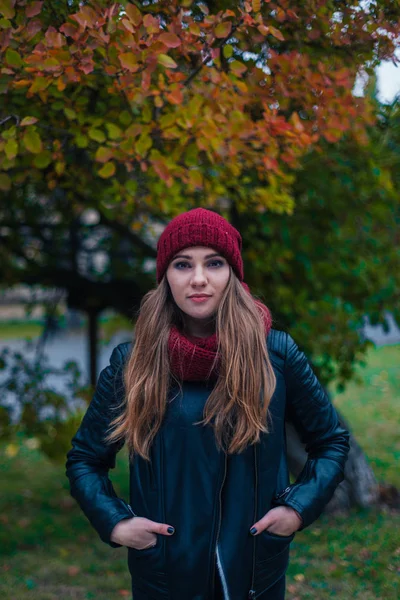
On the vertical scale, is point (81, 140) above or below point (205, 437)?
above

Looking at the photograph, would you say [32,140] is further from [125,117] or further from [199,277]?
[199,277]

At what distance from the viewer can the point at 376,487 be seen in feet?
16.9

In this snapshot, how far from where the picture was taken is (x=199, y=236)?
207cm

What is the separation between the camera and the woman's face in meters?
2.08


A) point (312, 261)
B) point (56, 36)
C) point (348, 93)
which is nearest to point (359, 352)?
point (312, 261)

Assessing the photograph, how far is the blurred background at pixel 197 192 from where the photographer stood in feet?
8.98

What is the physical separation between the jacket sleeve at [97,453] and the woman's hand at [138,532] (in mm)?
62

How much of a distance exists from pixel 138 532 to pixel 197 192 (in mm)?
2843

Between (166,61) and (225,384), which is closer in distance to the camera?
(225,384)

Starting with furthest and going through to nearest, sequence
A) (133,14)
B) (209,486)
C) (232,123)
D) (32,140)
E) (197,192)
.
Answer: (197,192), (232,123), (32,140), (133,14), (209,486)

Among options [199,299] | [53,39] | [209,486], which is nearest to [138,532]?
[209,486]

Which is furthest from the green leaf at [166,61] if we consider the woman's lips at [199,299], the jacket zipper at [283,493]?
the jacket zipper at [283,493]

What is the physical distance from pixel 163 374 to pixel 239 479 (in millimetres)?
393

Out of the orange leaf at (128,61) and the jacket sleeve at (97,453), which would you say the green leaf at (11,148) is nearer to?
the orange leaf at (128,61)
